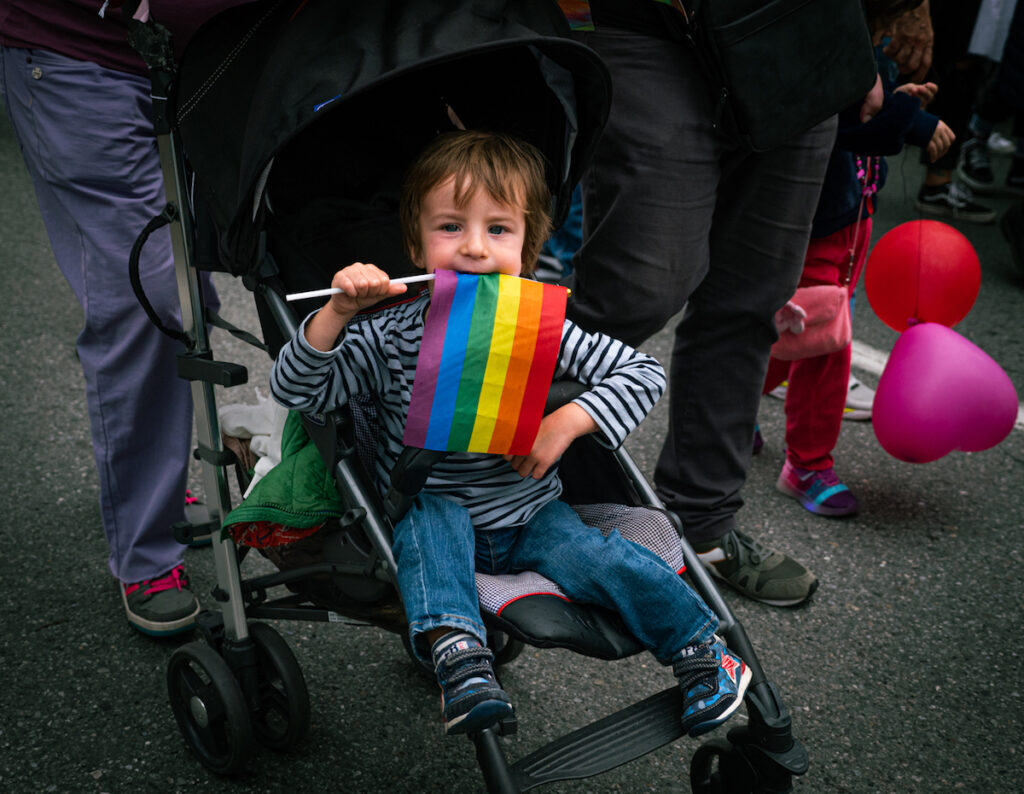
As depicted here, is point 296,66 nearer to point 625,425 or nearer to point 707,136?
point 625,425

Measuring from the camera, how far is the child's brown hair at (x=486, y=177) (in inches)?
64.6

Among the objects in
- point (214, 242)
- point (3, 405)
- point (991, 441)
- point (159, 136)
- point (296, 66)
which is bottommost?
point (3, 405)

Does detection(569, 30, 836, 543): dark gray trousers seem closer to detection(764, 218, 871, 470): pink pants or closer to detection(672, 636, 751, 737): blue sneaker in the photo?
detection(764, 218, 871, 470): pink pants

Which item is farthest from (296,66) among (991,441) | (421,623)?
(991,441)

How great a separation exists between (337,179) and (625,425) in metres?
0.80

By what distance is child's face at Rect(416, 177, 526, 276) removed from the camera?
163cm

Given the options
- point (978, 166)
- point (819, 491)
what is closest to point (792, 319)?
point (819, 491)

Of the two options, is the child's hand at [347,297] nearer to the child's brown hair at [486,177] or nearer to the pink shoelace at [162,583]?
the child's brown hair at [486,177]

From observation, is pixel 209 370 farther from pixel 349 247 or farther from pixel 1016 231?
pixel 1016 231

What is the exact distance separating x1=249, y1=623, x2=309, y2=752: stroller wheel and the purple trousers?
60cm

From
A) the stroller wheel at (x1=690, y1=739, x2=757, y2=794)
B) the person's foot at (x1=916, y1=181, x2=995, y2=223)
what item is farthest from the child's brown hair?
the person's foot at (x1=916, y1=181, x2=995, y2=223)

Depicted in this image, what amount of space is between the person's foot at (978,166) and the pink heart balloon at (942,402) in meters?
4.55

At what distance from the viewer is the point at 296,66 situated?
1.49 m

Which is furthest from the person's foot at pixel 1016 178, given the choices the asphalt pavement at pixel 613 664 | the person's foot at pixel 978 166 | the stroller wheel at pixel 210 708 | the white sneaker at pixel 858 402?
the stroller wheel at pixel 210 708
